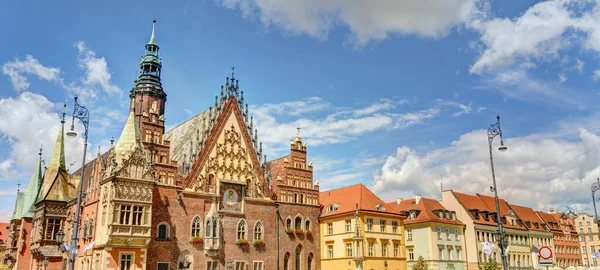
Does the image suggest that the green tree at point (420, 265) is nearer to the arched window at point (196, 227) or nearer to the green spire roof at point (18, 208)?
the arched window at point (196, 227)

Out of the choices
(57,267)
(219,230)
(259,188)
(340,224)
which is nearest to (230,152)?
(259,188)

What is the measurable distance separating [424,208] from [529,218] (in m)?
31.7

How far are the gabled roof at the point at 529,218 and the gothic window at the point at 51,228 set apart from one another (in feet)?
231

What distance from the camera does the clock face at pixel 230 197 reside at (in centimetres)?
5306

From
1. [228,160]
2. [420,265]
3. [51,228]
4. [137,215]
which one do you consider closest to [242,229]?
[228,160]

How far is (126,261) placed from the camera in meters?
44.5

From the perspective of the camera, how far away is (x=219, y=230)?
51.1 metres

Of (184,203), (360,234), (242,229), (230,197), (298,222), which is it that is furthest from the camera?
(298,222)

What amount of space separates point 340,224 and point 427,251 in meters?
13.3

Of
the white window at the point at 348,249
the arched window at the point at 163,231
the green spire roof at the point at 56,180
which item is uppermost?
the green spire roof at the point at 56,180

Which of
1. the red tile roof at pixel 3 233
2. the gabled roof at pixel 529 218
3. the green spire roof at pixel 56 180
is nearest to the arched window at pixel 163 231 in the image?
the green spire roof at pixel 56 180

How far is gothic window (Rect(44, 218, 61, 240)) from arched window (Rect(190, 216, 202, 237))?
19.4 metres

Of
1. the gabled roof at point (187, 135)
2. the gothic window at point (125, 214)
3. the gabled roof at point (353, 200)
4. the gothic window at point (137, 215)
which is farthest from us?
the gabled roof at point (353, 200)

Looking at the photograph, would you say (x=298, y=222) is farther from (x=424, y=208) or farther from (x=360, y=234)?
(x=424, y=208)
